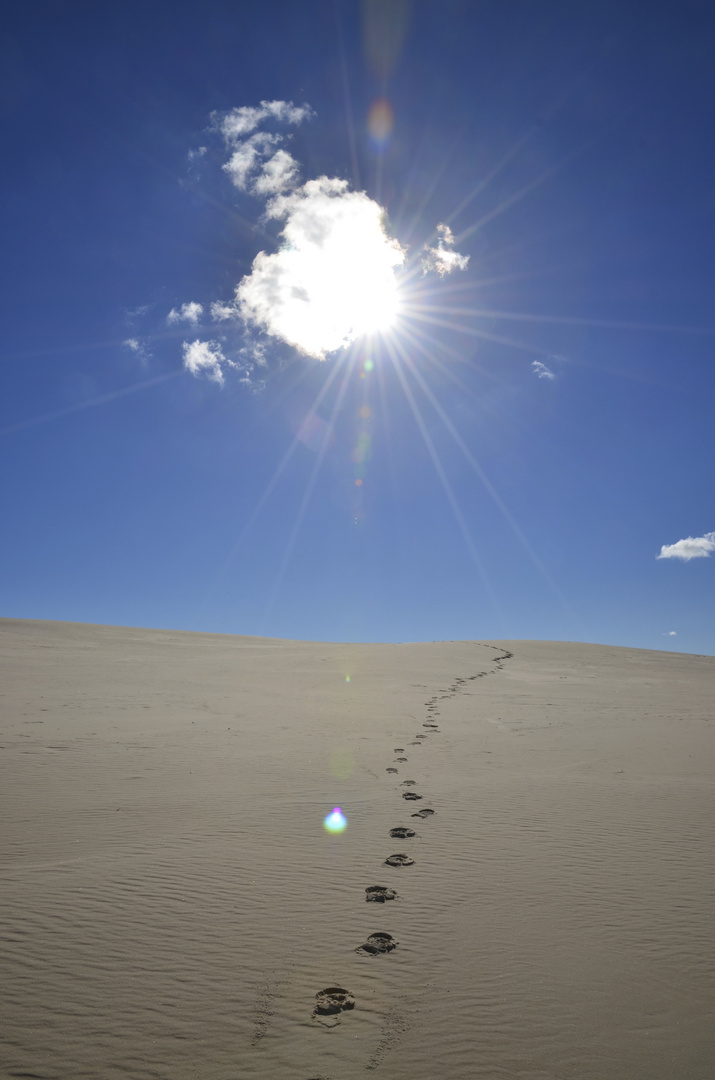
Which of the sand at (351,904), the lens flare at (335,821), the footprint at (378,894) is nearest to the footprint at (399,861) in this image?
the sand at (351,904)

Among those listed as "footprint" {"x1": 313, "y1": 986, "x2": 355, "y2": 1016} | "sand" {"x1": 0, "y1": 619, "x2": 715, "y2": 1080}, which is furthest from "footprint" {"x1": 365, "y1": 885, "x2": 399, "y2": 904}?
"footprint" {"x1": 313, "y1": 986, "x2": 355, "y2": 1016}

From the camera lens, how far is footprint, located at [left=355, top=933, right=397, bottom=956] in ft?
11.6

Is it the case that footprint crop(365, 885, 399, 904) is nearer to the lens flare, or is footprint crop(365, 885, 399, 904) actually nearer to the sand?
the sand

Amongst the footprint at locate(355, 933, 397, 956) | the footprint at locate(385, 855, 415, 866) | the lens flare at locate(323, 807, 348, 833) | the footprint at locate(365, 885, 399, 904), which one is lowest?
the footprint at locate(355, 933, 397, 956)

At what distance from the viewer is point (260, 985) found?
10.3 feet

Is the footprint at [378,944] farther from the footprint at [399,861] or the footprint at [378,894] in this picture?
the footprint at [399,861]

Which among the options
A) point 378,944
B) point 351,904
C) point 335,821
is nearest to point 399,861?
point 351,904

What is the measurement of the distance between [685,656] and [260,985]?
117 feet

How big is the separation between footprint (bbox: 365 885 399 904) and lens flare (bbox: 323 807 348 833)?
1207 millimetres

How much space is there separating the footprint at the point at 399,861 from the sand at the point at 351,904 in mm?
71

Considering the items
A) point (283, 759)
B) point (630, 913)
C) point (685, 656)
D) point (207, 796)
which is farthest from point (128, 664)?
point (685, 656)

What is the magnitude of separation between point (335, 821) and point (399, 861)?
1.08m

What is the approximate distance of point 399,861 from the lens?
16.5 feet

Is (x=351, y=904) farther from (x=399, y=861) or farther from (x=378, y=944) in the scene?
(x=399, y=861)
